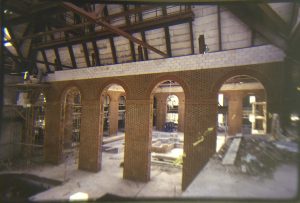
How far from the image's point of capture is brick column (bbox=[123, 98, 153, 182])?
9875 millimetres

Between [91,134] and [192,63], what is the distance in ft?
21.9

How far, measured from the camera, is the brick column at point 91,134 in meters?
11.4

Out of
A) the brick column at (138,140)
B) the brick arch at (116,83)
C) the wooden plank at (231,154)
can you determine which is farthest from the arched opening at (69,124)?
the wooden plank at (231,154)

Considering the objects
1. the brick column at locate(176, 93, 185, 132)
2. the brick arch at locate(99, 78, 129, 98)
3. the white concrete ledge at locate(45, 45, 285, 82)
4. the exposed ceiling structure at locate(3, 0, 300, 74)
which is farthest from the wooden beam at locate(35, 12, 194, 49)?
the brick column at locate(176, 93, 185, 132)

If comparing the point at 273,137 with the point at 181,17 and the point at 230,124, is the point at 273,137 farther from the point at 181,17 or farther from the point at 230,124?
the point at 230,124

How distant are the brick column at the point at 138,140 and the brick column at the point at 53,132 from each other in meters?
5.23

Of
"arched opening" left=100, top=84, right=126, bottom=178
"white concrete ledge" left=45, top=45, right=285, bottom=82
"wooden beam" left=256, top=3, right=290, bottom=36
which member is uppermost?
"wooden beam" left=256, top=3, right=290, bottom=36

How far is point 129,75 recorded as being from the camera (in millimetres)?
10555

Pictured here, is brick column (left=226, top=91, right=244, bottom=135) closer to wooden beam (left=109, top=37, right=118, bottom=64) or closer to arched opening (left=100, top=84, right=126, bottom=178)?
arched opening (left=100, top=84, right=126, bottom=178)

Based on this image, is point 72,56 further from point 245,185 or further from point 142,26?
point 245,185

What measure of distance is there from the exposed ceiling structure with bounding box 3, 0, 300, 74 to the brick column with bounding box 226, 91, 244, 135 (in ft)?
45.3

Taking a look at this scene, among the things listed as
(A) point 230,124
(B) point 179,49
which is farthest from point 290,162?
(A) point 230,124

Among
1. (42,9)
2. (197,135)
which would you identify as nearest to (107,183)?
(197,135)

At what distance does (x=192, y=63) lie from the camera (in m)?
9.09
